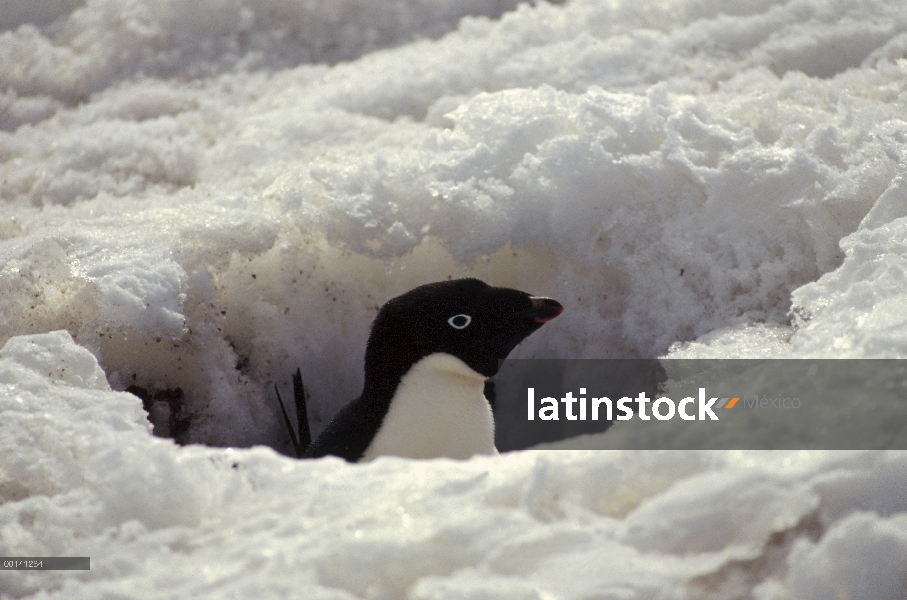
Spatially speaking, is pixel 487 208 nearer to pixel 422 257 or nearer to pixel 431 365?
pixel 422 257

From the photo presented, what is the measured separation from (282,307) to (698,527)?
1414mm

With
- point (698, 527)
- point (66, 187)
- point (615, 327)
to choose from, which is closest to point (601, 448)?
point (698, 527)

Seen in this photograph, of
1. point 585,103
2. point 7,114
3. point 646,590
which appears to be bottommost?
point 646,590

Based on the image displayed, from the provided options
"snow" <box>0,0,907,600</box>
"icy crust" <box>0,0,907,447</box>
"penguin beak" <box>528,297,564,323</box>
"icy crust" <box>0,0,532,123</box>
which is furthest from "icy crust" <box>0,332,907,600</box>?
"icy crust" <box>0,0,532,123</box>

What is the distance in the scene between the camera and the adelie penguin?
1.69 m

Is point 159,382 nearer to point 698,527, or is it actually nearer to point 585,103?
point 585,103

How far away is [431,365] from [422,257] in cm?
49

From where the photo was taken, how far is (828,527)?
3.05ft

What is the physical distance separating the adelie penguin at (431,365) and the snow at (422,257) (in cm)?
30

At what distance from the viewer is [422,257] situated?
214cm

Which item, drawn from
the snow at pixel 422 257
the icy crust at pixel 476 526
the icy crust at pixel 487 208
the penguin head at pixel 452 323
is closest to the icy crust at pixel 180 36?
the snow at pixel 422 257

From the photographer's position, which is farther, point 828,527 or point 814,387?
point 814,387

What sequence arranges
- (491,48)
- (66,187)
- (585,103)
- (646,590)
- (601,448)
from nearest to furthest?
(646,590), (601,448), (585,103), (66,187), (491,48)

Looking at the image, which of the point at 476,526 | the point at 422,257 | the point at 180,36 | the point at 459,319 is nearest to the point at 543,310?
the point at 459,319
